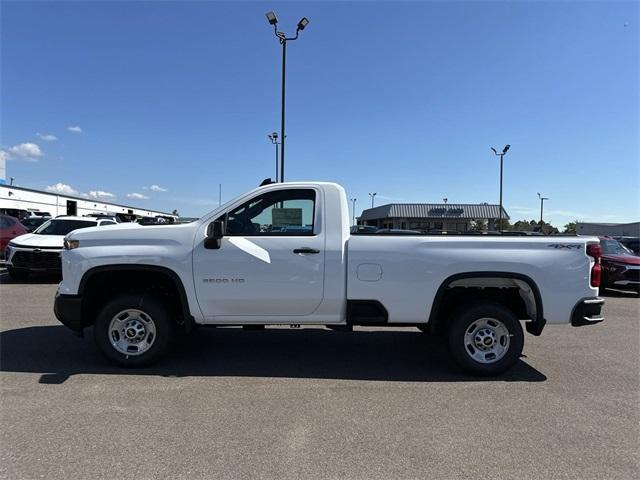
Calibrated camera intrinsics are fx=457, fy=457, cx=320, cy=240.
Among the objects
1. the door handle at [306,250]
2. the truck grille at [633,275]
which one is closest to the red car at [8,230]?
the door handle at [306,250]

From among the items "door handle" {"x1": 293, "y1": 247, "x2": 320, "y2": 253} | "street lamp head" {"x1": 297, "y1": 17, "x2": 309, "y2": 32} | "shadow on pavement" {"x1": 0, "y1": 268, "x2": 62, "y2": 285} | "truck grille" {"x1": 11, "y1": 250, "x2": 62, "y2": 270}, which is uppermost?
"street lamp head" {"x1": 297, "y1": 17, "x2": 309, "y2": 32}

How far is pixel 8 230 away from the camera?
13828 mm

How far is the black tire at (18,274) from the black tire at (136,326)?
27.3 feet

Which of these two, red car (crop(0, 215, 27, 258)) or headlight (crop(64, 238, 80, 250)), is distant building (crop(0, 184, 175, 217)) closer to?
red car (crop(0, 215, 27, 258))

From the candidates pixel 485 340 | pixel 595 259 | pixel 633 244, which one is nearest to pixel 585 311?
pixel 595 259

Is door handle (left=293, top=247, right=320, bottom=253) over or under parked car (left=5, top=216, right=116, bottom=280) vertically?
over

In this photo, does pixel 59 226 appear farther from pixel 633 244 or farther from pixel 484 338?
pixel 633 244

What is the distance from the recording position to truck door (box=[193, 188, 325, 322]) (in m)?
4.95

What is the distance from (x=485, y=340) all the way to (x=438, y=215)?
5763cm

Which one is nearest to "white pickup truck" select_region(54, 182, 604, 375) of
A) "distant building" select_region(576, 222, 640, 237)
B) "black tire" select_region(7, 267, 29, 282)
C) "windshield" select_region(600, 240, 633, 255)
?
"black tire" select_region(7, 267, 29, 282)

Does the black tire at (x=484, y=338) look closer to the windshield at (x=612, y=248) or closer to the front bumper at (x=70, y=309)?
the front bumper at (x=70, y=309)

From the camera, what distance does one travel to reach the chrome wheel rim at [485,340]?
505 centimetres

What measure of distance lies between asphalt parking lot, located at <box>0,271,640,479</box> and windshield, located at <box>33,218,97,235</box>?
6748 mm

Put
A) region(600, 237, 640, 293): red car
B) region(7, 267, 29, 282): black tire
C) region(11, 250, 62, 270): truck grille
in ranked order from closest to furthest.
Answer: region(11, 250, 62, 270): truck grille
region(7, 267, 29, 282): black tire
region(600, 237, 640, 293): red car
